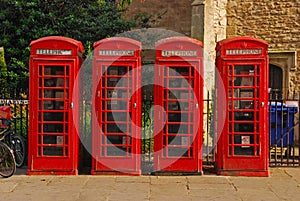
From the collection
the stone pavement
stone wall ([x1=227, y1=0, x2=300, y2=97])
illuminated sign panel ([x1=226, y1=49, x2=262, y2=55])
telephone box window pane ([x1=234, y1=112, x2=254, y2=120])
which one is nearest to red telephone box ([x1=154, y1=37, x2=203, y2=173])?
the stone pavement

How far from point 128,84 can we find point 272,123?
4.38 metres

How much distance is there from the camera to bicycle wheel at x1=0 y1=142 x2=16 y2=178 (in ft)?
27.4

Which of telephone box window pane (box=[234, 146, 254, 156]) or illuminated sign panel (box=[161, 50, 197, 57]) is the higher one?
illuminated sign panel (box=[161, 50, 197, 57])

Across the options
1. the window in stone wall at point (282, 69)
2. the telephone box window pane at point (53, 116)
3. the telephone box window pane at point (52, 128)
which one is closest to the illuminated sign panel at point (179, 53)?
the telephone box window pane at point (53, 116)

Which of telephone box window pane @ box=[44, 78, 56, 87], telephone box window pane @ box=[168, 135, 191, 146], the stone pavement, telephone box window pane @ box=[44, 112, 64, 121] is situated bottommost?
the stone pavement

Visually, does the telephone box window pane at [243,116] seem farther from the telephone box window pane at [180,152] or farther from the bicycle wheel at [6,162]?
the bicycle wheel at [6,162]

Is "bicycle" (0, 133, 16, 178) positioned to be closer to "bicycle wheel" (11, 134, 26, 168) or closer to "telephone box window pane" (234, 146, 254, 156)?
"bicycle wheel" (11, 134, 26, 168)

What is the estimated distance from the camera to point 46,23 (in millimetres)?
14016

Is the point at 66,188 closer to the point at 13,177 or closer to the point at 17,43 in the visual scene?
the point at 13,177

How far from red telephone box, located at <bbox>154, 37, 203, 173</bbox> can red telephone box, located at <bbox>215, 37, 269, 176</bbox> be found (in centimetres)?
45

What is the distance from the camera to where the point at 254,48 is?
850 cm

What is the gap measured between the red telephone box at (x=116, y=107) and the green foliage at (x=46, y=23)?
4.80 metres

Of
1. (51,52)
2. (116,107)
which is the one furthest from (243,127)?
(51,52)

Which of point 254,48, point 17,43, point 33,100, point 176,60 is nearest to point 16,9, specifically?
point 17,43
